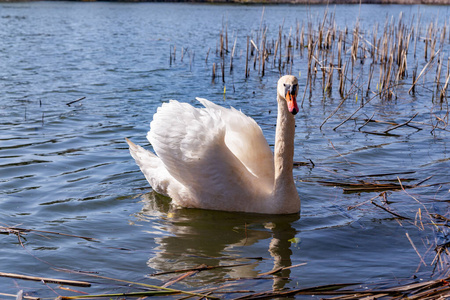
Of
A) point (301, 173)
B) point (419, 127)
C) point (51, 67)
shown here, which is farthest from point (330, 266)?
point (51, 67)

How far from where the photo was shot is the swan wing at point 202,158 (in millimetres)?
5859

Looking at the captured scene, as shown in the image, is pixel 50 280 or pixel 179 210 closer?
pixel 50 280

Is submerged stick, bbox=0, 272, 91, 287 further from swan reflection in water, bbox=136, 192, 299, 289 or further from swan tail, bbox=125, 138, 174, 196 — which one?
swan tail, bbox=125, 138, 174, 196

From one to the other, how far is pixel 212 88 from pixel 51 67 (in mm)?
5655

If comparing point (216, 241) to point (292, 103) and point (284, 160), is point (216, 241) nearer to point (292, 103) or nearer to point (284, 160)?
point (284, 160)

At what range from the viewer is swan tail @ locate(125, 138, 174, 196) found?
664cm

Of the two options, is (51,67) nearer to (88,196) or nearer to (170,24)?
(88,196)

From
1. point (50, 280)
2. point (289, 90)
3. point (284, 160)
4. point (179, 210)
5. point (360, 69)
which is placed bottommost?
point (179, 210)

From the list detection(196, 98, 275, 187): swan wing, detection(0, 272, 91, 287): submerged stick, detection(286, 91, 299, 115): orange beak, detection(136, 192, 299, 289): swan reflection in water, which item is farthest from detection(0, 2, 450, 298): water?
detection(286, 91, 299, 115): orange beak

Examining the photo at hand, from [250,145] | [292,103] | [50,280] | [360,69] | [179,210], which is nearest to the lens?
[50,280]

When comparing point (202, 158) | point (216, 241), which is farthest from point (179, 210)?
point (216, 241)

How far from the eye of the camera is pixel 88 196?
6797 mm

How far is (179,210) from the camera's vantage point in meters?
6.52

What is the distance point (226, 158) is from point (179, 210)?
1.05 meters
